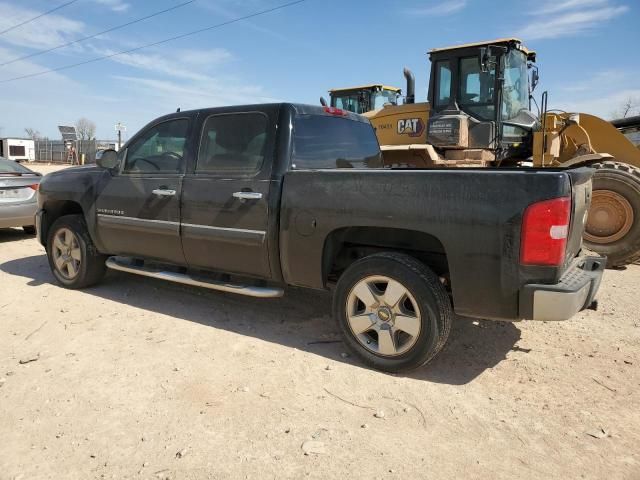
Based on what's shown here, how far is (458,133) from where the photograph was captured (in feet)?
27.8

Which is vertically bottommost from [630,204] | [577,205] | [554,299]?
[554,299]

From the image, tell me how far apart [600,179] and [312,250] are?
17.1ft

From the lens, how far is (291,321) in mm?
4648

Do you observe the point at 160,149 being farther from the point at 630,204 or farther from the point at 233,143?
the point at 630,204

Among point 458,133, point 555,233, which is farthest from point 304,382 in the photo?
point 458,133

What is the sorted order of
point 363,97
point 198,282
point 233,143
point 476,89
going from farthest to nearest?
1. point 363,97
2. point 476,89
3. point 198,282
4. point 233,143

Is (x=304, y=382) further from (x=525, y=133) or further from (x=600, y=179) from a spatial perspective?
(x=525, y=133)

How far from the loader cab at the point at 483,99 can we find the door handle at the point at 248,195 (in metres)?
5.34

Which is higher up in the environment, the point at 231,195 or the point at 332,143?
the point at 332,143

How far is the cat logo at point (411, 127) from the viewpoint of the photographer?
9445 millimetres

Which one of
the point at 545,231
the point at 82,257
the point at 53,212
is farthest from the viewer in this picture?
the point at 53,212

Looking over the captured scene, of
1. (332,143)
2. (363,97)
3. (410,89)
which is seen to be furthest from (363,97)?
(332,143)

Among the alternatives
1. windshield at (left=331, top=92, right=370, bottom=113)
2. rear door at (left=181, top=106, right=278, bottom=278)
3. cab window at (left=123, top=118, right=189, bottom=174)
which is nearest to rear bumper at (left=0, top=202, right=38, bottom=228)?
cab window at (left=123, top=118, right=189, bottom=174)

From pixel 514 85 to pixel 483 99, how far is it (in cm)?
59
